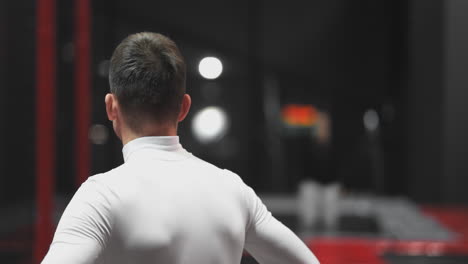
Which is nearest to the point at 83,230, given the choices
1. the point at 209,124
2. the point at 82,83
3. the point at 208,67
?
the point at 208,67

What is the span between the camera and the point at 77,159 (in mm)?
3006

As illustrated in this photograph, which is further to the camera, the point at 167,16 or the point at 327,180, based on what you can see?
the point at 167,16

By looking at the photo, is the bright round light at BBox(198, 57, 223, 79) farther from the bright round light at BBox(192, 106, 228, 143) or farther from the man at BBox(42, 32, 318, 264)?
the bright round light at BBox(192, 106, 228, 143)

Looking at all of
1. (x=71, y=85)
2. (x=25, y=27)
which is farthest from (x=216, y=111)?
(x=25, y=27)

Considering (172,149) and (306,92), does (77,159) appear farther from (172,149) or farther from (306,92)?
(306,92)

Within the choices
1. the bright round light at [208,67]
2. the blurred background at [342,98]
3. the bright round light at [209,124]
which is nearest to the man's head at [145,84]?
the bright round light at [208,67]

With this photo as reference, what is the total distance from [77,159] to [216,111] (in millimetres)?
2390

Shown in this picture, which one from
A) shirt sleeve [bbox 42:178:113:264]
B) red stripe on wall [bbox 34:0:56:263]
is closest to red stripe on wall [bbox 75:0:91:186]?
red stripe on wall [bbox 34:0:56:263]

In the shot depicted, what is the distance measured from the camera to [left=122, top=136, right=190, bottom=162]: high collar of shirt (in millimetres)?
711

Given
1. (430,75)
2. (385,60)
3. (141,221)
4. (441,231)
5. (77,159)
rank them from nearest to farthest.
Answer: (141,221) → (77,159) → (441,231) → (430,75) → (385,60)

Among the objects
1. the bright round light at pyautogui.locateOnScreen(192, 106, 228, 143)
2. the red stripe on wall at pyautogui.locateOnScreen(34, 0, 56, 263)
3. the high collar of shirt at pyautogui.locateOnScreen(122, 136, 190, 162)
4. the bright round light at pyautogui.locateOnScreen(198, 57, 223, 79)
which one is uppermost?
the bright round light at pyautogui.locateOnScreen(198, 57, 223, 79)

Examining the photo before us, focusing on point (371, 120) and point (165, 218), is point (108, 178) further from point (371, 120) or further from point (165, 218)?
point (371, 120)

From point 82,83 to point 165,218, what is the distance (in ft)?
8.55

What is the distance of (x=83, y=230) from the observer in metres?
0.61
